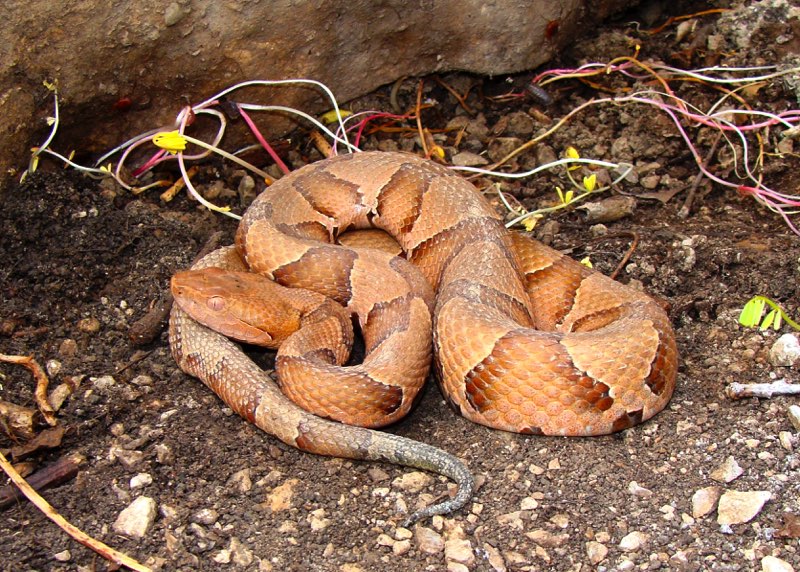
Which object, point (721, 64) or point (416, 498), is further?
point (721, 64)

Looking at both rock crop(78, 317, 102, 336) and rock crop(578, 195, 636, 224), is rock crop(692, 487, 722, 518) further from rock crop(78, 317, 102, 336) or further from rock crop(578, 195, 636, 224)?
rock crop(78, 317, 102, 336)

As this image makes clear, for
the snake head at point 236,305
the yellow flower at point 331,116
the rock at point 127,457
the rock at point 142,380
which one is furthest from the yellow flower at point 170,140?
the rock at point 127,457

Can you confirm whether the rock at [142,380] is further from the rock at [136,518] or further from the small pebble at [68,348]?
the rock at [136,518]

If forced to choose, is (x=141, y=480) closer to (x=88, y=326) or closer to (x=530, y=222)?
(x=88, y=326)

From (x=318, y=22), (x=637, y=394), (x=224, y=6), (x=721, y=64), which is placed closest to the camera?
(x=637, y=394)

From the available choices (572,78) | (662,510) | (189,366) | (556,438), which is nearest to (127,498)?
(189,366)

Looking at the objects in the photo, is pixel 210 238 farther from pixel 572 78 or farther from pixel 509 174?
pixel 572 78
